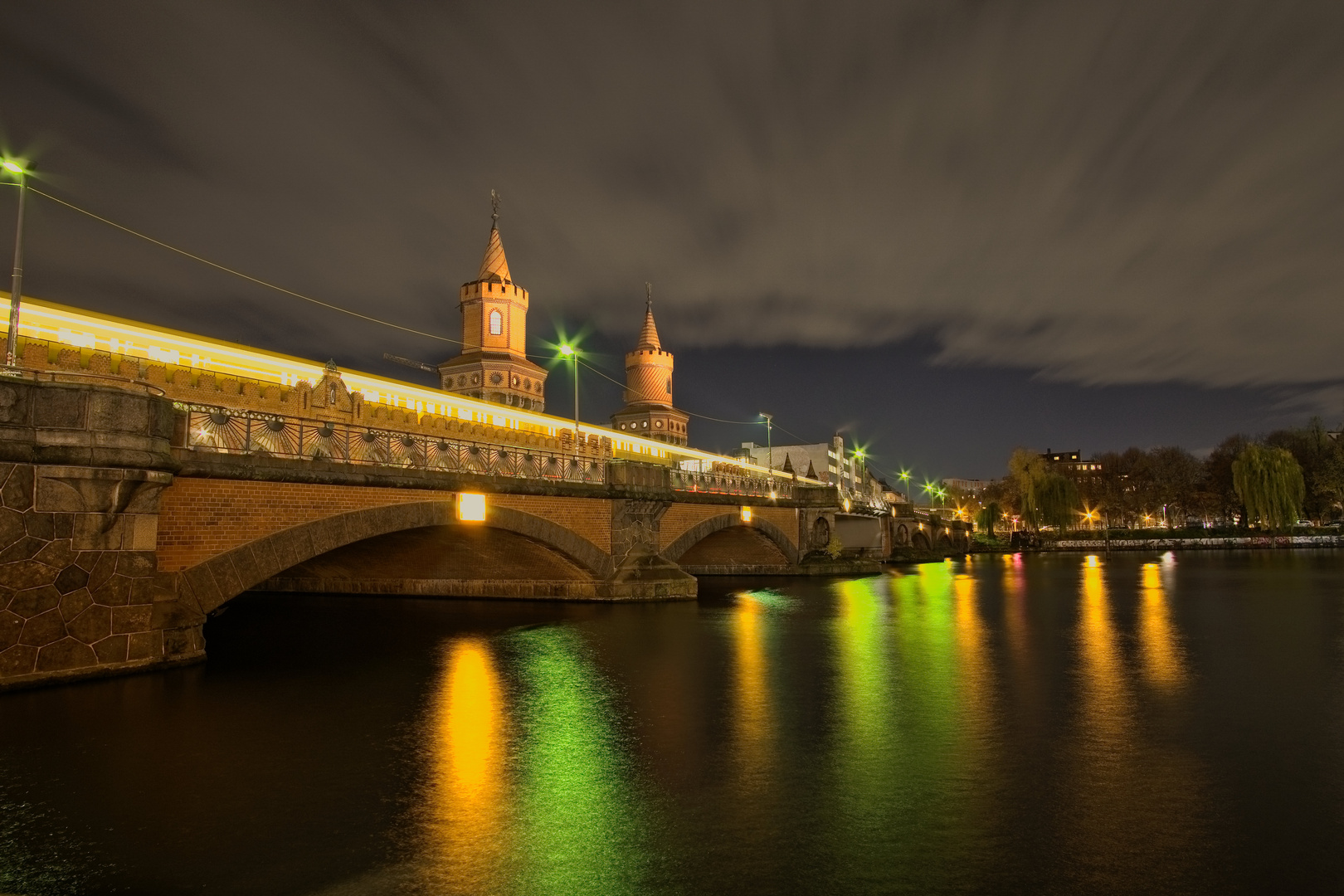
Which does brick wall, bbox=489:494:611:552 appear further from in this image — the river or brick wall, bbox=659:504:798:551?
the river

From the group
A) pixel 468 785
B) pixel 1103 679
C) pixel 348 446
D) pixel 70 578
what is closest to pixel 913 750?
pixel 468 785

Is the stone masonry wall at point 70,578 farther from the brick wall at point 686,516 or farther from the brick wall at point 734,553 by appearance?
the brick wall at point 734,553

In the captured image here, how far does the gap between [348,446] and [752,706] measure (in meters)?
10.6

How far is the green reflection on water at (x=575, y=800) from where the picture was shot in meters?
5.95

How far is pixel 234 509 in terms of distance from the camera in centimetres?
1412

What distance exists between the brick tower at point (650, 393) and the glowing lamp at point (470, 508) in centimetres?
8662

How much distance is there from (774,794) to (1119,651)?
1274 centimetres

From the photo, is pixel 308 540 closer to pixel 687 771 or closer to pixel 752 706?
pixel 752 706

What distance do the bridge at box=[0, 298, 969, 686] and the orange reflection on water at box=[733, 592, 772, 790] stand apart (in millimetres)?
7100

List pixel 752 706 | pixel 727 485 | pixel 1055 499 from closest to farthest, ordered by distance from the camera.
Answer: pixel 752 706, pixel 727 485, pixel 1055 499

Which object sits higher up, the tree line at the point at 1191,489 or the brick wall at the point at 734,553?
the tree line at the point at 1191,489

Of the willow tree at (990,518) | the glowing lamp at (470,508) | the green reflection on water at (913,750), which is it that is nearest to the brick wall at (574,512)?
the glowing lamp at (470,508)

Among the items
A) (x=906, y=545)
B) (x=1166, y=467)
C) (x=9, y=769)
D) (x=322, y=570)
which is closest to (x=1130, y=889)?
(x=9, y=769)

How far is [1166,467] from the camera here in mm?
112375
